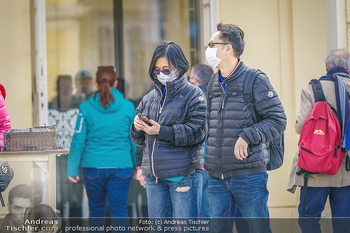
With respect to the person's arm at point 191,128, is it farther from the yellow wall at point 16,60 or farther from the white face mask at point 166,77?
the yellow wall at point 16,60

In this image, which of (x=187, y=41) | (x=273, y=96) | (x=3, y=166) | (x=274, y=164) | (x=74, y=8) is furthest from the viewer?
(x=74, y=8)

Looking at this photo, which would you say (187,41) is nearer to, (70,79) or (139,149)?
(70,79)

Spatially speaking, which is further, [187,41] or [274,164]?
[187,41]

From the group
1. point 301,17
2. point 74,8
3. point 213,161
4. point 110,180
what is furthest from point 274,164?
point 74,8

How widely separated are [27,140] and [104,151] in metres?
1.34

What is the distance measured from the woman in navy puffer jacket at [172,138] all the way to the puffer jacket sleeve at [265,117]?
1.39 ft

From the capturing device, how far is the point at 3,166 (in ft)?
16.5

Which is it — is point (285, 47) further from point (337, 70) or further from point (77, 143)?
point (77, 143)

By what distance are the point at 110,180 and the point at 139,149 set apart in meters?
1.09

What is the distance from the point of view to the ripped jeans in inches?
169

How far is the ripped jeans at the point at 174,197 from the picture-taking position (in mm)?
4293

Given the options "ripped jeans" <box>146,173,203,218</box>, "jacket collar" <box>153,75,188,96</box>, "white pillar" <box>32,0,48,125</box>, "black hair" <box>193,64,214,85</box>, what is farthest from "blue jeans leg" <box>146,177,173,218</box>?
"white pillar" <box>32,0,48,125</box>

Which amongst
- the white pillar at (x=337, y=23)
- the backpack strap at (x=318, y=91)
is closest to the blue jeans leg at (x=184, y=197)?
the backpack strap at (x=318, y=91)

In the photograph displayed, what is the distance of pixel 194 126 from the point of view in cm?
435
